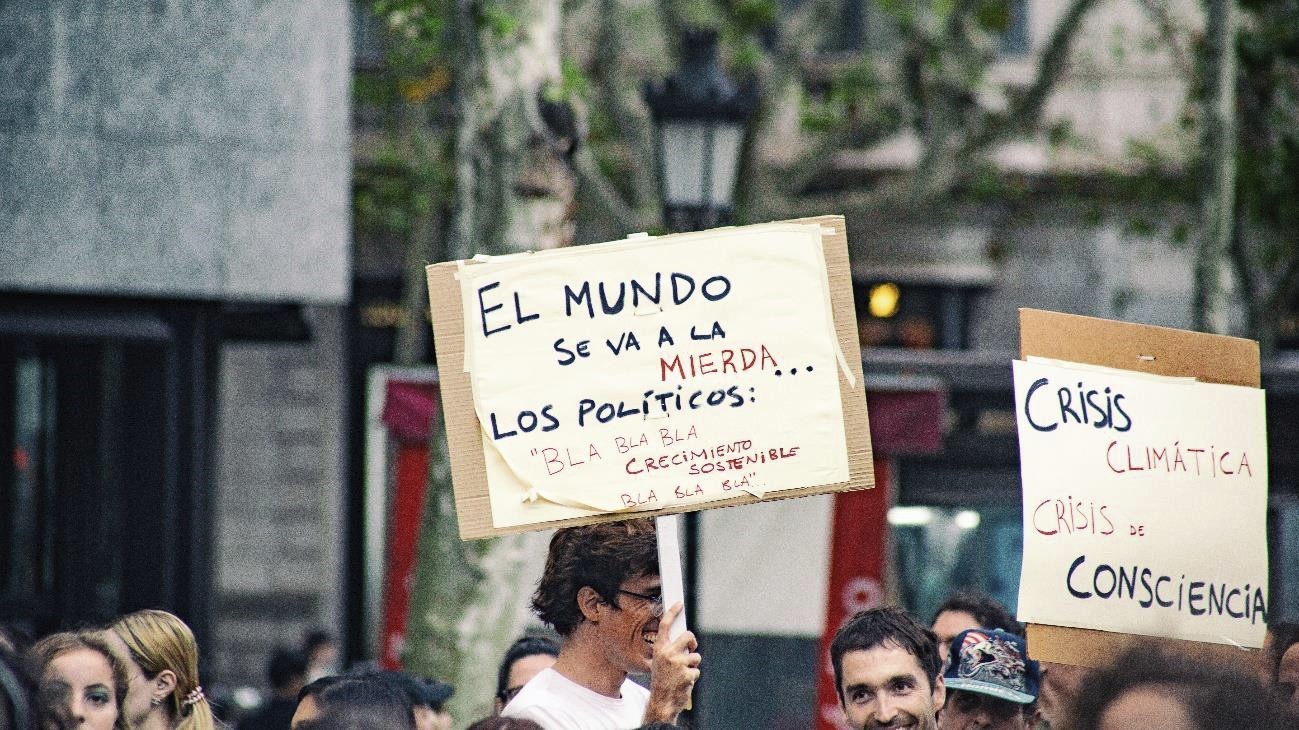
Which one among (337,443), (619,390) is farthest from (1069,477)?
(337,443)

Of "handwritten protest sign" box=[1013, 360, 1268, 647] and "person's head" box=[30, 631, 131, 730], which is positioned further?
"person's head" box=[30, 631, 131, 730]

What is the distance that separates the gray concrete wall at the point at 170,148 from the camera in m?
9.88

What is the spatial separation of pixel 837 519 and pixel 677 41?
5521 mm

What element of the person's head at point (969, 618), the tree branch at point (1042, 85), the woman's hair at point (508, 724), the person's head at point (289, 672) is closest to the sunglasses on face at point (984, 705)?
the person's head at point (969, 618)

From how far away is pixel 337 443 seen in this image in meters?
17.0

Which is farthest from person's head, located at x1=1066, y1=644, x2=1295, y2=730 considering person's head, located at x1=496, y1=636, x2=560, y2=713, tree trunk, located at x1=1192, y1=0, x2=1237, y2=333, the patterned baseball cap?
tree trunk, located at x1=1192, y1=0, x2=1237, y2=333

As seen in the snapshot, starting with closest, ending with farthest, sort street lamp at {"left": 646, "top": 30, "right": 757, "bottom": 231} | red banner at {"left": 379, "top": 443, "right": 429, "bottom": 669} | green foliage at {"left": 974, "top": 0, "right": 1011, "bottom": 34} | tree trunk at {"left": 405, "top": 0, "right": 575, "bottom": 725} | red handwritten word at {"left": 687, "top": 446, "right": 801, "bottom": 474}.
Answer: red handwritten word at {"left": 687, "top": 446, "right": 801, "bottom": 474}, street lamp at {"left": 646, "top": 30, "right": 757, "bottom": 231}, tree trunk at {"left": 405, "top": 0, "right": 575, "bottom": 725}, red banner at {"left": 379, "top": 443, "right": 429, "bottom": 669}, green foliage at {"left": 974, "top": 0, "right": 1011, "bottom": 34}

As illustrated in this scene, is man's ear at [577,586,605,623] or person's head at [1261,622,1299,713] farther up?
man's ear at [577,586,605,623]

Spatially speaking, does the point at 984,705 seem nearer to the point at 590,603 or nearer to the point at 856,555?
the point at 590,603

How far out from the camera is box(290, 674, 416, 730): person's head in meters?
4.16

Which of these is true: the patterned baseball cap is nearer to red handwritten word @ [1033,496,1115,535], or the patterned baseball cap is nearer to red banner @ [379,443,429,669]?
red handwritten word @ [1033,496,1115,535]

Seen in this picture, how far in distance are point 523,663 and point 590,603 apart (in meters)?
1.51

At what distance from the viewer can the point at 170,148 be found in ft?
33.2

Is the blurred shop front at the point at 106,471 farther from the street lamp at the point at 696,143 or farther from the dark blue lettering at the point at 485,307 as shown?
the dark blue lettering at the point at 485,307
